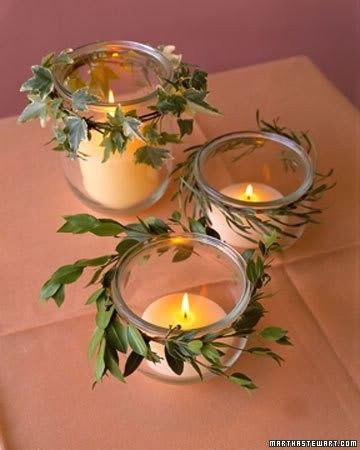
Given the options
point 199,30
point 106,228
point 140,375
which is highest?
point 106,228

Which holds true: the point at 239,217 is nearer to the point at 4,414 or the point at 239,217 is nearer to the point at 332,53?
the point at 4,414

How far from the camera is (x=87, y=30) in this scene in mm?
1617

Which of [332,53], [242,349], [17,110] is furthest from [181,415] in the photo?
[332,53]

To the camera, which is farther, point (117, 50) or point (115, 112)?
point (117, 50)

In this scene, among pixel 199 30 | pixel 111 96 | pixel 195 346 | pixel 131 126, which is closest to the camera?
pixel 195 346

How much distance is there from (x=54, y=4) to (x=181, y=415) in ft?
3.79

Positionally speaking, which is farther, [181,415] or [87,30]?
[87,30]

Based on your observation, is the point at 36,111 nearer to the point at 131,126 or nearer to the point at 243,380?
the point at 131,126

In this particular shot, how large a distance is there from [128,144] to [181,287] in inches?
6.2

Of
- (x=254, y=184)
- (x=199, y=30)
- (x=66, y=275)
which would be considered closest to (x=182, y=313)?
(x=66, y=275)

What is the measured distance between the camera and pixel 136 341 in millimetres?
603

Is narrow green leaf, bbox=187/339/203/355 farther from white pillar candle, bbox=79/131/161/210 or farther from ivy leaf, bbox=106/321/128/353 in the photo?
white pillar candle, bbox=79/131/161/210

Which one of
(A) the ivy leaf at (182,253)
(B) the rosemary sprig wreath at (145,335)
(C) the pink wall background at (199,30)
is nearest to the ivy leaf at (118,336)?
(B) the rosemary sprig wreath at (145,335)

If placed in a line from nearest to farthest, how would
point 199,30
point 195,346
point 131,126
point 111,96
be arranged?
1. point 195,346
2. point 131,126
3. point 111,96
4. point 199,30
